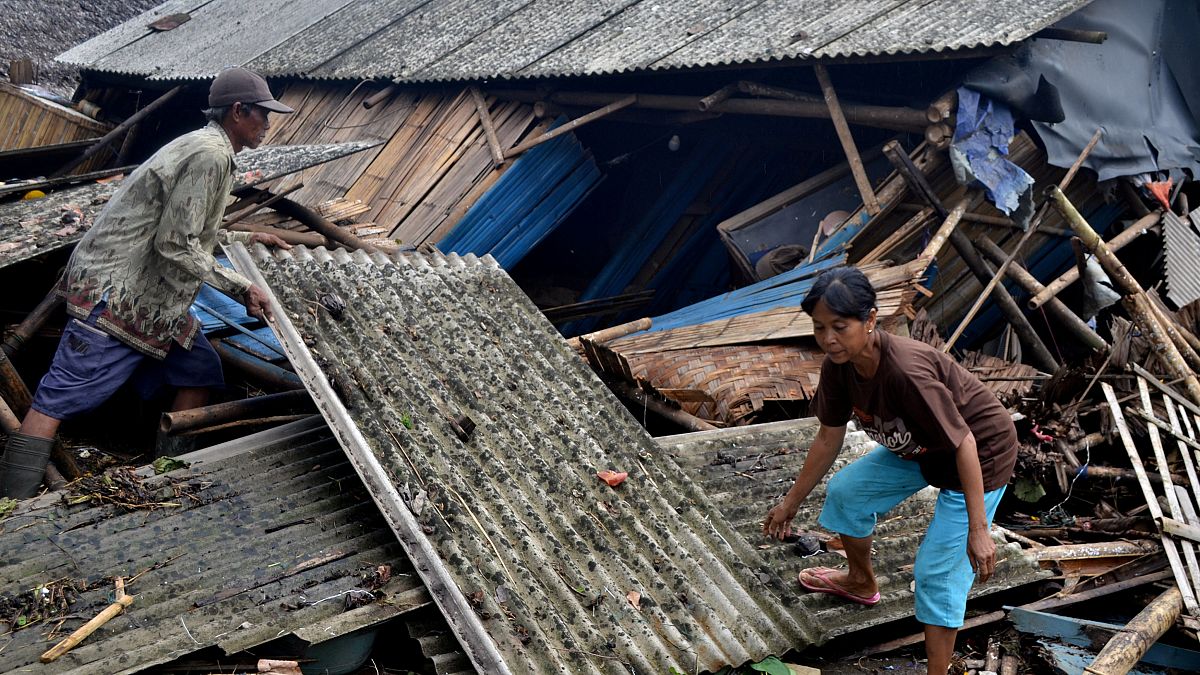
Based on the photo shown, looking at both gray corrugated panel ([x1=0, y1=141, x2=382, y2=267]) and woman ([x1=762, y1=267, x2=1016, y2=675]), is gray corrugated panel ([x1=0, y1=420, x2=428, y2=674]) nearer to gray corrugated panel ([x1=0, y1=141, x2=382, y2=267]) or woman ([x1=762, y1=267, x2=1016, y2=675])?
woman ([x1=762, y1=267, x2=1016, y2=675])

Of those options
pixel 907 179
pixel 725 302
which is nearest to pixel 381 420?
pixel 725 302

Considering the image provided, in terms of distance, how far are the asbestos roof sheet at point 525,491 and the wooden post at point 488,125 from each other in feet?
15.0

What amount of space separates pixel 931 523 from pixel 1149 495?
2.55 metres

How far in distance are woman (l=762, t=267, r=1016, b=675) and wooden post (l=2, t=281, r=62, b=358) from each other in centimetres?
377

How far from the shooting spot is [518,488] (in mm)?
3809

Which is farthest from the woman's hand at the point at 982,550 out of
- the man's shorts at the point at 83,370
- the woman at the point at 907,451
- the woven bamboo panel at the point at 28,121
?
the woven bamboo panel at the point at 28,121

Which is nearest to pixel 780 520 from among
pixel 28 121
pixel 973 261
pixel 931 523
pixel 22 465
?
pixel 931 523

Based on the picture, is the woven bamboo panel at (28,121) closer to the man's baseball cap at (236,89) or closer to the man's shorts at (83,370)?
the man's shorts at (83,370)

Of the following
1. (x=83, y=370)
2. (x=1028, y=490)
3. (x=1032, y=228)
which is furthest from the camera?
(x=1032, y=228)

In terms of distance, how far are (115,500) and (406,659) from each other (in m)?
1.28

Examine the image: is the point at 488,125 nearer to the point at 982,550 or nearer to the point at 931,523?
the point at 931,523

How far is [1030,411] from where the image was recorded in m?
6.10

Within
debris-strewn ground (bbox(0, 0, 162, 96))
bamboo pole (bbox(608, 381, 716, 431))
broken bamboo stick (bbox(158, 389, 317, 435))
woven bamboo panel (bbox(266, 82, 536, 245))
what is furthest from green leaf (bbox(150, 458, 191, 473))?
debris-strewn ground (bbox(0, 0, 162, 96))

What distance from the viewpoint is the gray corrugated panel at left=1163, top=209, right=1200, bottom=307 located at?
8.54m
